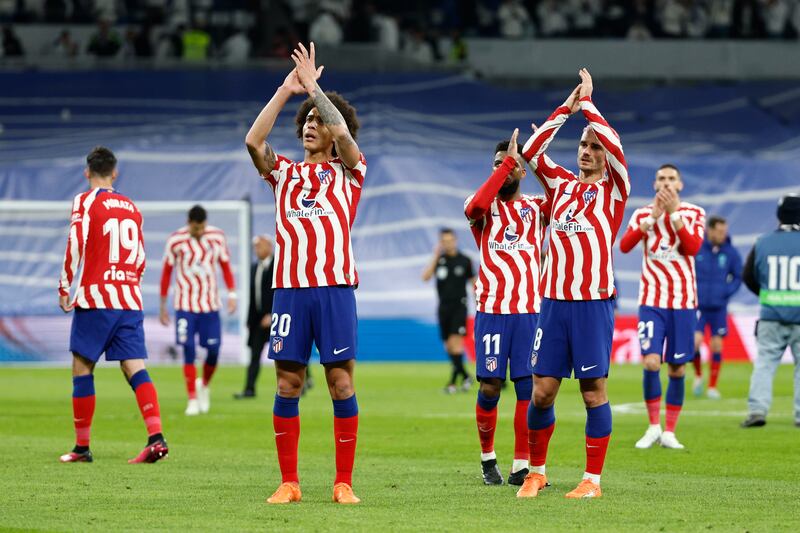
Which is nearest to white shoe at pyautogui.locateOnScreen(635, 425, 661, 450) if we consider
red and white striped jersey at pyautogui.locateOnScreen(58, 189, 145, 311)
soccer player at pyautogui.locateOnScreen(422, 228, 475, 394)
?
red and white striped jersey at pyautogui.locateOnScreen(58, 189, 145, 311)

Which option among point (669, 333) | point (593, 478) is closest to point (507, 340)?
point (593, 478)

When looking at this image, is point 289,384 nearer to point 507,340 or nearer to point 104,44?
point 507,340

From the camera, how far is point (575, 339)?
369 inches

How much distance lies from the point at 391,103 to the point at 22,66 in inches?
347

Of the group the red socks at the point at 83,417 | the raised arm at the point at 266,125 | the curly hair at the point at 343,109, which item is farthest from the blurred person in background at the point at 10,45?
the raised arm at the point at 266,125

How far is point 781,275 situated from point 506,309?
234 inches

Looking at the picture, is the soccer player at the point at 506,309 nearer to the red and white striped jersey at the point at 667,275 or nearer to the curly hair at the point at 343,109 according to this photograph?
the curly hair at the point at 343,109

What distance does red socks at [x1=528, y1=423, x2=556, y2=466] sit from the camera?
964 cm

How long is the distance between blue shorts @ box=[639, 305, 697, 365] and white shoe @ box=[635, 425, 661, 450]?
634 mm

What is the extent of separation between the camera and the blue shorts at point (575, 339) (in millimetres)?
9336

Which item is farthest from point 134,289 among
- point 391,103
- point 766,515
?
point 391,103

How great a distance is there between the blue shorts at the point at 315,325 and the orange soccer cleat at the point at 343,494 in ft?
2.60

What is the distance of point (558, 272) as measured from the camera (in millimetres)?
9477

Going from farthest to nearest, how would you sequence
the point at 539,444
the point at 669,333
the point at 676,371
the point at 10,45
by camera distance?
the point at 10,45 < the point at 676,371 < the point at 669,333 < the point at 539,444
